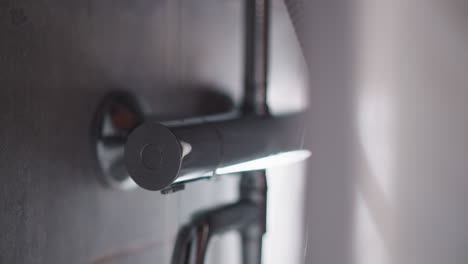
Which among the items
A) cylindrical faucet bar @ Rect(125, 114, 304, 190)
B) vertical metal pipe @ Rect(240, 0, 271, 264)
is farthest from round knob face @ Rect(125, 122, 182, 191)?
vertical metal pipe @ Rect(240, 0, 271, 264)

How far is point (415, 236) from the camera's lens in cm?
22

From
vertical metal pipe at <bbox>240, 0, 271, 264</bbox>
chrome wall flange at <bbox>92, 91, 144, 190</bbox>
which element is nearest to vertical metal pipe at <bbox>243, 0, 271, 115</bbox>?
vertical metal pipe at <bbox>240, 0, 271, 264</bbox>

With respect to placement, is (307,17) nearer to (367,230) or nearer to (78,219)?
(367,230)

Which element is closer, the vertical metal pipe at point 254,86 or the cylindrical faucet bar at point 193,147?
the cylindrical faucet bar at point 193,147

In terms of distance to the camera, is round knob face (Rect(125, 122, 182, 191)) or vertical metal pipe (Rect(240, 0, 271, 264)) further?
vertical metal pipe (Rect(240, 0, 271, 264))

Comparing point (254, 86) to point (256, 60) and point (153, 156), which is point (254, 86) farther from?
point (153, 156)

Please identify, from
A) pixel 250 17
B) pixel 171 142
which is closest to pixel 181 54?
pixel 250 17

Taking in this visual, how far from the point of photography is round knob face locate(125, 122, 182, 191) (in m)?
0.32

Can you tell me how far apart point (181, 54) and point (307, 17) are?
25cm

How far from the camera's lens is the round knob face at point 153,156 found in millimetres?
316

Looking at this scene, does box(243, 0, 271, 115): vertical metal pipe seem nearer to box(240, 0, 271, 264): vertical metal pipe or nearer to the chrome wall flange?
box(240, 0, 271, 264): vertical metal pipe

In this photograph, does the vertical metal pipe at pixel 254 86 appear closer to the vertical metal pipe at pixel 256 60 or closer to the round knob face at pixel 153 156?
the vertical metal pipe at pixel 256 60

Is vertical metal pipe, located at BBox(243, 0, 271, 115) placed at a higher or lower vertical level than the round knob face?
higher

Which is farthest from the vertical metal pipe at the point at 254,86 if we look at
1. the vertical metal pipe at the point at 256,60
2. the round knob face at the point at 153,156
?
the round knob face at the point at 153,156
